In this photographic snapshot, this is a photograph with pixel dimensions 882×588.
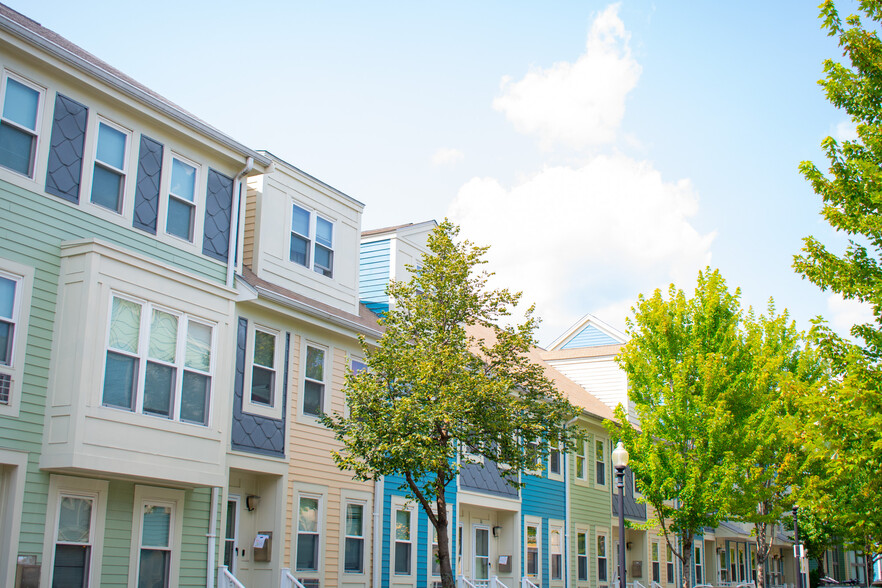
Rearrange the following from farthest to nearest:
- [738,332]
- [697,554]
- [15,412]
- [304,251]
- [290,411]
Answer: [697,554]
[738,332]
[304,251]
[290,411]
[15,412]

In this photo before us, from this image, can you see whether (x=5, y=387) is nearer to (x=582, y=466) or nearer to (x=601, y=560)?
(x=582, y=466)

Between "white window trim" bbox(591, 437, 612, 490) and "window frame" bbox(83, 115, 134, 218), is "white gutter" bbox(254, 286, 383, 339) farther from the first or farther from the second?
"white window trim" bbox(591, 437, 612, 490)

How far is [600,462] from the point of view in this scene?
30.5 meters

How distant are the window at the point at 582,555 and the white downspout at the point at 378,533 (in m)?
11.4

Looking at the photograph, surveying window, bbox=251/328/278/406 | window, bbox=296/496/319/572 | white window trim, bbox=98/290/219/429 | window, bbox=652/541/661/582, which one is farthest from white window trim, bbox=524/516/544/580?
white window trim, bbox=98/290/219/429

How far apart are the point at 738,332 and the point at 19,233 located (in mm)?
19282

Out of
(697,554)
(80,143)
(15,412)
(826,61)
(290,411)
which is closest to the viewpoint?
(15,412)

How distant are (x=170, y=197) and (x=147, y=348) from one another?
282cm

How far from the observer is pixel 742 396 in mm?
22516

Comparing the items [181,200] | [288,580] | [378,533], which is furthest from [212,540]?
[181,200]

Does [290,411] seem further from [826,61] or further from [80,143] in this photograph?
[826,61]

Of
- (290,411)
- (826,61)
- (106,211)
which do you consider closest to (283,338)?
(290,411)

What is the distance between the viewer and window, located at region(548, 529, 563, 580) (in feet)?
86.7

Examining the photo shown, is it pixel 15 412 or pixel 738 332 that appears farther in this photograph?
pixel 738 332
